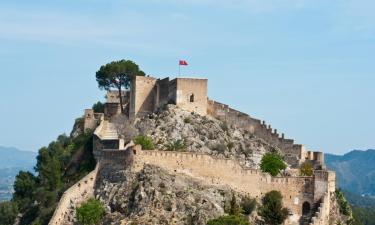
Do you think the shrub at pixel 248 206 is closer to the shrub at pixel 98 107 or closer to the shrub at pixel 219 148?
the shrub at pixel 219 148

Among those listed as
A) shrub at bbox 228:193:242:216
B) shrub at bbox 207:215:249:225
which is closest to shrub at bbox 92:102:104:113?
shrub at bbox 228:193:242:216

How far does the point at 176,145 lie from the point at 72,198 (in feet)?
31.0

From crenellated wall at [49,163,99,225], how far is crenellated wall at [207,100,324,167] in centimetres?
1560

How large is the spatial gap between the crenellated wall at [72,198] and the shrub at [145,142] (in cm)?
372

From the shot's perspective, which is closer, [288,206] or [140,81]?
[288,206]

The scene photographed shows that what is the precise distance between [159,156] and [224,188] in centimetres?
516

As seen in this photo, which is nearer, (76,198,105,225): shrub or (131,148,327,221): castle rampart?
(76,198,105,225): shrub

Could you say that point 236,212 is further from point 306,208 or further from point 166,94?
point 166,94

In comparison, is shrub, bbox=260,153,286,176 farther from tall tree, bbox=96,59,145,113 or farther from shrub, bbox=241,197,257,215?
tall tree, bbox=96,59,145,113

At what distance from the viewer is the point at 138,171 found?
55.5 m

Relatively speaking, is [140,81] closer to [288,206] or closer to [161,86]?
[161,86]

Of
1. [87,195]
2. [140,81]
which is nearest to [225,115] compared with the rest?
[140,81]

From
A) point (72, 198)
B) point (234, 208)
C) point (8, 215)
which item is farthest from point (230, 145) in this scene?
point (8, 215)

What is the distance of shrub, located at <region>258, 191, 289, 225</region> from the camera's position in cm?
5634
